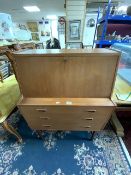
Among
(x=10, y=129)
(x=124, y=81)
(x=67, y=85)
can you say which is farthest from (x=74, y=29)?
(x=10, y=129)

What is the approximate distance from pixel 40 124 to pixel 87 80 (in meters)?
0.68

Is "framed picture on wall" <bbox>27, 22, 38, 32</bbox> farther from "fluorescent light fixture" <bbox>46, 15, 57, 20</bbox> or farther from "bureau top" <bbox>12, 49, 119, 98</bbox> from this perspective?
"bureau top" <bbox>12, 49, 119, 98</bbox>

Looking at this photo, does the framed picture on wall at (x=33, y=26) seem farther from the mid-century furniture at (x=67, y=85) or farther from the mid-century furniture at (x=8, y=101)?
the mid-century furniture at (x=67, y=85)

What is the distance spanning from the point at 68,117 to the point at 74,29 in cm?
410

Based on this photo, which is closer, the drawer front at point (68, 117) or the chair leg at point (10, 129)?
the drawer front at point (68, 117)

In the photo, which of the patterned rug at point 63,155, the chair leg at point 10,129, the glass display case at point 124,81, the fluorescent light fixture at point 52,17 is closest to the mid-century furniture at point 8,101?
the chair leg at point 10,129

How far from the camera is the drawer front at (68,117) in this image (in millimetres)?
1110

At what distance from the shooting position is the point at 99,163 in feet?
3.92

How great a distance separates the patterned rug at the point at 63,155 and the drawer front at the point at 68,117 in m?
0.24

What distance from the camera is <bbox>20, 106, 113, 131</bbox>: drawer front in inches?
43.7

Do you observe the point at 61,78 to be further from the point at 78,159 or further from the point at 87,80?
the point at 78,159

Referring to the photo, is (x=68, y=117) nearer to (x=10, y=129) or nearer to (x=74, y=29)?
(x=10, y=129)

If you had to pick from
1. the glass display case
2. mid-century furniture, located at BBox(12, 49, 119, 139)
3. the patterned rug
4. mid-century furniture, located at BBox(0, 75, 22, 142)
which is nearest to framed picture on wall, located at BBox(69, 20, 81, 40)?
the glass display case

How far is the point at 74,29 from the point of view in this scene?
448cm
